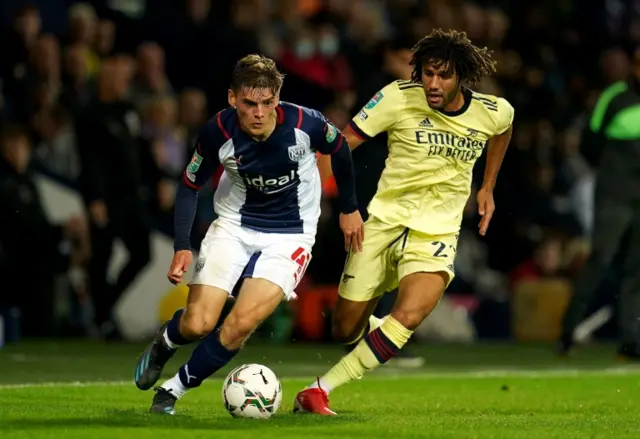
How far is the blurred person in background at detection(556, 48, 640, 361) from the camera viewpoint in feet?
46.2

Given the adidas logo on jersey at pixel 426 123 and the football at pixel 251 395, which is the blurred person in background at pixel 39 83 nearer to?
the adidas logo on jersey at pixel 426 123

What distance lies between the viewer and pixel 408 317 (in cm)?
889

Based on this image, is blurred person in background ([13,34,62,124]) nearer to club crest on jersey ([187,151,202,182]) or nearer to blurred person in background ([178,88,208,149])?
blurred person in background ([178,88,208,149])

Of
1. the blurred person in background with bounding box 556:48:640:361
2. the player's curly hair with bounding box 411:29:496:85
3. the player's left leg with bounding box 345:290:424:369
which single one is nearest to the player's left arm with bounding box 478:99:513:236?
the player's curly hair with bounding box 411:29:496:85

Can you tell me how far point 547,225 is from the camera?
18.8 meters

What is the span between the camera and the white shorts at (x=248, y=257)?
848cm

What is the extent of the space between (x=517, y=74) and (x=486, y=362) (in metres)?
A: 7.09

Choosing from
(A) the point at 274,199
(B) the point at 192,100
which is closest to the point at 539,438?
(A) the point at 274,199

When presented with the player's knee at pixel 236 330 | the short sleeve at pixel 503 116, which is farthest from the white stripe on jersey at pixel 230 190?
the short sleeve at pixel 503 116

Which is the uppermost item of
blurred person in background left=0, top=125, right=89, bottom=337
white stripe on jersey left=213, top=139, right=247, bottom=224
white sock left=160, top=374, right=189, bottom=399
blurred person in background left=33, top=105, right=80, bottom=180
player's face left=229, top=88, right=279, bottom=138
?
player's face left=229, top=88, right=279, bottom=138

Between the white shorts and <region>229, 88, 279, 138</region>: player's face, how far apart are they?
0.61 m

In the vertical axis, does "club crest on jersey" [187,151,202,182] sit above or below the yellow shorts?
above

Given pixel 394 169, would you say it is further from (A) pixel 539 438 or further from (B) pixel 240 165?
(A) pixel 539 438

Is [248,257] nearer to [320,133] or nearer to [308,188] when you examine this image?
[308,188]
